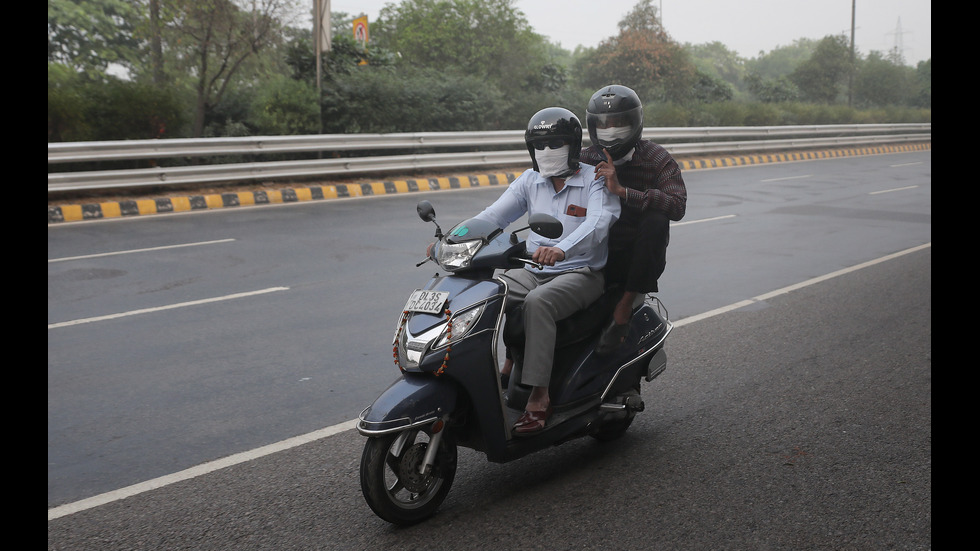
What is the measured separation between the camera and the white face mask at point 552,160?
3.85 meters

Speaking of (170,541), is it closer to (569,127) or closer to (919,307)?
(569,127)

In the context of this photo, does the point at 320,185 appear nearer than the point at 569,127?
No

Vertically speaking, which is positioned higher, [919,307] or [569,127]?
[569,127]

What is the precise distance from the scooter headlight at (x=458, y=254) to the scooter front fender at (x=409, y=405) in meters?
0.47

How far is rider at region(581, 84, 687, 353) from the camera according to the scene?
12.7 ft

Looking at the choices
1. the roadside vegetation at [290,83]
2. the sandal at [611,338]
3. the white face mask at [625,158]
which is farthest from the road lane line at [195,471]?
the roadside vegetation at [290,83]

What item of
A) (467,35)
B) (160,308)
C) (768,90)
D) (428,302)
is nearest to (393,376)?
(428,302)

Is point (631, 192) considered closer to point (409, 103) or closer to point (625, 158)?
point (625, 158)

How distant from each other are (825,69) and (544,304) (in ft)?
154

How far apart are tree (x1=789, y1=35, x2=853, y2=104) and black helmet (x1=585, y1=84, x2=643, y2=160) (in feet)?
148

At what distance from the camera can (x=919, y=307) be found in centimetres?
711

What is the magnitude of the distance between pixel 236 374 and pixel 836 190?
15211 mm
